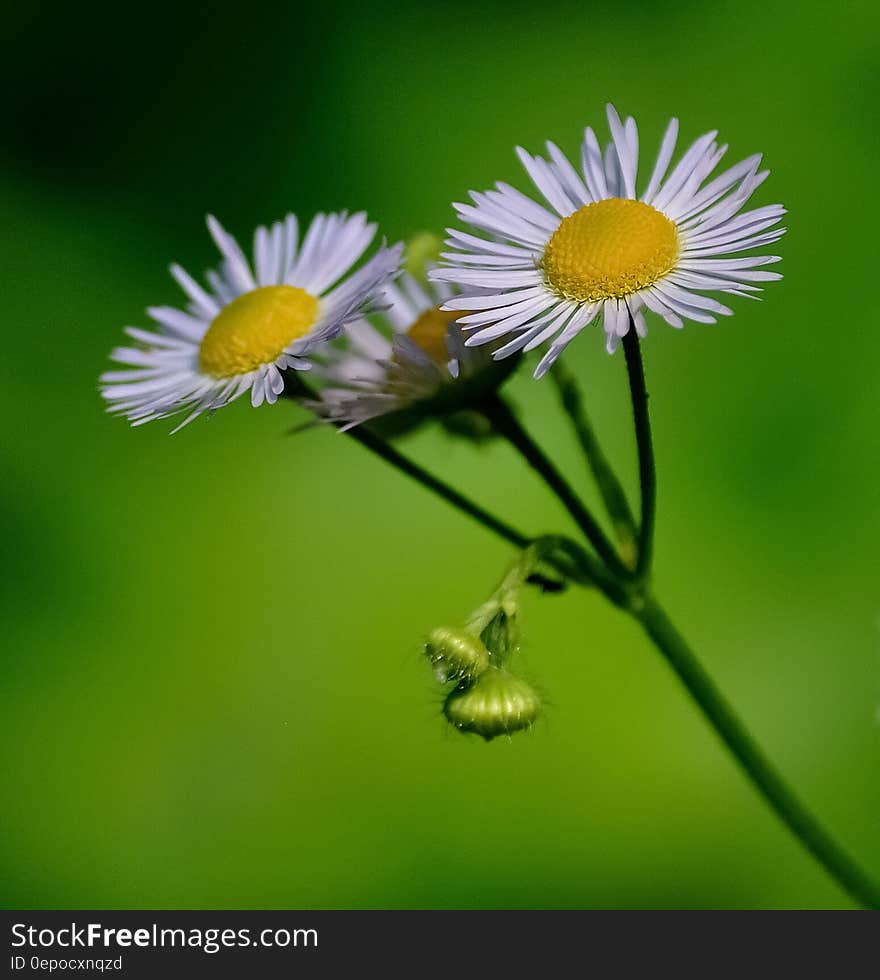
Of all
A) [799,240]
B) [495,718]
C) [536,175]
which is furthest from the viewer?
[799,240]

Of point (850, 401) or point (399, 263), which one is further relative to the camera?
point (850, 401)

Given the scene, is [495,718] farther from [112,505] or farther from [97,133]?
[97,133]

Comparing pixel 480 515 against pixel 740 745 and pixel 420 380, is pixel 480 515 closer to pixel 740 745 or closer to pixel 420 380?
pixel 420 380

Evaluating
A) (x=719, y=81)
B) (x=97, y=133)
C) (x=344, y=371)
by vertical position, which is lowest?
(x=344, y=371)

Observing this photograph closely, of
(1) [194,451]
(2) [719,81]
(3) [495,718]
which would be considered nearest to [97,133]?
(1) [194,451]

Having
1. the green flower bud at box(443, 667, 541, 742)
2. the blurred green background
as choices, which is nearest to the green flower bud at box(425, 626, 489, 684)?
the green flower bud at box(443, 667, 541, 742)

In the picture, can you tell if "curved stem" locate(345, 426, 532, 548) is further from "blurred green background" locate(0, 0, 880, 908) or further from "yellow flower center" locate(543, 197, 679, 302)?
"blurred green background" locate(0, 0, 880, 908)

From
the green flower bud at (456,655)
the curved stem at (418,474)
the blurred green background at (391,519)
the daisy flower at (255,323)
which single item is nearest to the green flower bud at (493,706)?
the green flower bud at (456,655)
